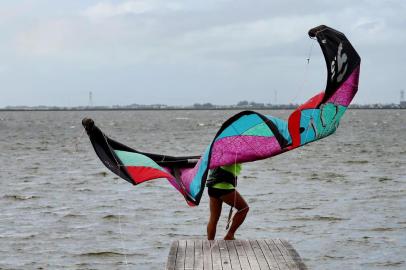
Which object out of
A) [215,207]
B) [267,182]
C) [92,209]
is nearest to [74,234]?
[92,209]

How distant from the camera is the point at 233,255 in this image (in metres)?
9.70

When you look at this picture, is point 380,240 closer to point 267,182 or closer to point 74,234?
point 74,234

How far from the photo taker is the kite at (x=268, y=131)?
8.99m

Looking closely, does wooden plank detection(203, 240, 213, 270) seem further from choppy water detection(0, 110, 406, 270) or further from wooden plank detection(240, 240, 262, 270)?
choppy water detection(0, 110, 406, 270)

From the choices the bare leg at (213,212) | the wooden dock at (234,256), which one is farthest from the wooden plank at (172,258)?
the bare leg at (213,212)

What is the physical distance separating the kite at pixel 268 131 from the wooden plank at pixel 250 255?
956mm

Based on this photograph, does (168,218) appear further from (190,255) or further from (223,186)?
(190,255)

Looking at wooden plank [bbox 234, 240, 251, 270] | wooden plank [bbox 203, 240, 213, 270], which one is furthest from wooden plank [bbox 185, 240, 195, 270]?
wooden plank [bbox 234, 240, 251, 270]

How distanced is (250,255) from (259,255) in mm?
108

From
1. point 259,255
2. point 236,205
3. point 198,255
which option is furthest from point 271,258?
point 236,205

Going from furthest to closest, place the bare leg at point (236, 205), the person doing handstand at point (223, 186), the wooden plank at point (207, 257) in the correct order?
the bare leg at point (236, 205) < the person doing handstand at point (223, 186) < the wooden plank at point (207, 257)

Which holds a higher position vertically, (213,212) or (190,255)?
(213,212)

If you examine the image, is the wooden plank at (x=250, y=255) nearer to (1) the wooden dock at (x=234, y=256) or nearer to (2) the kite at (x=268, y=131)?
(1) the wooden dock at (x=234, y=256)

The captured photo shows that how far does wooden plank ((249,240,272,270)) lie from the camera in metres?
9.16
